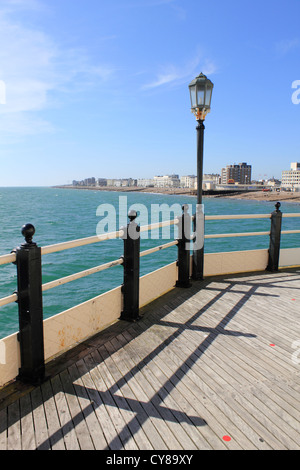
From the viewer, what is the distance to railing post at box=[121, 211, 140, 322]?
12.1ft

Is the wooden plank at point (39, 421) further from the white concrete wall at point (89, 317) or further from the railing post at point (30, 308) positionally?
the white concrete wall at point (89, 317)

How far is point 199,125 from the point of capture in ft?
17.7

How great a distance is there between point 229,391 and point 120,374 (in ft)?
2.95

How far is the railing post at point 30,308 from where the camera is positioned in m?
2.53

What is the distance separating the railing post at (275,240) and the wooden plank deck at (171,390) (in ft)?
7.49

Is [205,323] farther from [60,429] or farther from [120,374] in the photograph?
[60,429]

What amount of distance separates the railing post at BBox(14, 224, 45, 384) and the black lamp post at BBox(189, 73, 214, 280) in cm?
316

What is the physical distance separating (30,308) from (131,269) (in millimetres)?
1429

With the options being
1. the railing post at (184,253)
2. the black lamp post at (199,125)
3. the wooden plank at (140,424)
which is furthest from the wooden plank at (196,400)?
the black lamp post at (199,125)

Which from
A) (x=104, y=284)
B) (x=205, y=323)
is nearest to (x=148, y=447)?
(x=205, y=323)

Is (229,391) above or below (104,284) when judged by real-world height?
above

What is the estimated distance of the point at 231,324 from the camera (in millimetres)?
3771

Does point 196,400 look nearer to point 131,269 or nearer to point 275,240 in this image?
point 131,269

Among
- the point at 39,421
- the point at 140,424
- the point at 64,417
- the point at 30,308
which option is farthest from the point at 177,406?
the point at 30,308
